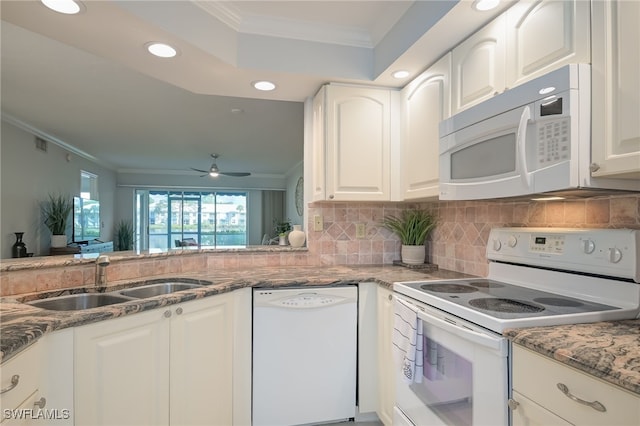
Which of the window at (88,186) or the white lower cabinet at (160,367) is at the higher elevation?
the window at (88,186)

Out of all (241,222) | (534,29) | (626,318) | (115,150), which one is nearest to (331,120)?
(534,29)

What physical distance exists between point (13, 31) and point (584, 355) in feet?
10.9

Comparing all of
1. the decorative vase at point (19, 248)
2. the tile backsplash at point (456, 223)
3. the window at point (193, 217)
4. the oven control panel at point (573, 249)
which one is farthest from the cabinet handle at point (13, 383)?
the window at point (193, 217)

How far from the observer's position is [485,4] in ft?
4.90

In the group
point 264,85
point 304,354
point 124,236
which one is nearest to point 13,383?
point 304,354

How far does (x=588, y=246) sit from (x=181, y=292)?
5.85ft

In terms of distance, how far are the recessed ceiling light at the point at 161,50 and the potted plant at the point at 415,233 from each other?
6.02ft

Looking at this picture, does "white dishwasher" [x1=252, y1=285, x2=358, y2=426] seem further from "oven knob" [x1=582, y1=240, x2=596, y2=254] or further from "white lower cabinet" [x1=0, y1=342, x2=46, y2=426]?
"oven knob" [x1=582, y1=240, x2=596, y2=254]

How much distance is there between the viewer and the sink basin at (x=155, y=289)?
1.93 meters

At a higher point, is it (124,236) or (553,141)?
(553,141)

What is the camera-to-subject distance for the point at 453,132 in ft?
5.65

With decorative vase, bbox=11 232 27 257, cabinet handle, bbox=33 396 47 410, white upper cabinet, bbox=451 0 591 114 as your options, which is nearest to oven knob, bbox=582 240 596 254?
white upper cabinet, bbox=451 0 591 114

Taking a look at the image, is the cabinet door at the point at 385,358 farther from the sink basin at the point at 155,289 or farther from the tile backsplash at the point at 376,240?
the sink basin at the point at 155,289

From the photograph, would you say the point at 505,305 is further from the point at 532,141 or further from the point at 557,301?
the point at 532,141
